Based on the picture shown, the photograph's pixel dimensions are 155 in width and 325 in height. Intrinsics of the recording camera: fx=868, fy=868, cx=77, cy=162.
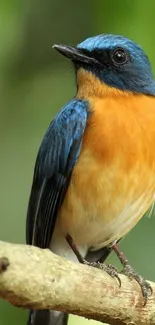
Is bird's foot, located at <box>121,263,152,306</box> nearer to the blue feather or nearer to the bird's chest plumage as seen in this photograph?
the bird's chest plumage

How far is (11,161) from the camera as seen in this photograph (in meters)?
4.79

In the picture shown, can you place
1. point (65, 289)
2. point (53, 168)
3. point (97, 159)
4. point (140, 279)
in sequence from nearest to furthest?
point (65, 289) < point (140, 279) < point (97, 159) < point (53, 168)

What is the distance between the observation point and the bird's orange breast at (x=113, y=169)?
14.4 feet

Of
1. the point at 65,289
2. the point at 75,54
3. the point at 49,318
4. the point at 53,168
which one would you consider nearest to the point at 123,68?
the point at 75,54

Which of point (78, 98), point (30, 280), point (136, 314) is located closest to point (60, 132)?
point (78, 98)

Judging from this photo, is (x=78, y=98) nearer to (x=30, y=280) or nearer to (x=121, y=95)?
(x=121, y=95)

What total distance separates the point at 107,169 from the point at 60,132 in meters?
0.44

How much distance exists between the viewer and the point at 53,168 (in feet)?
15.3

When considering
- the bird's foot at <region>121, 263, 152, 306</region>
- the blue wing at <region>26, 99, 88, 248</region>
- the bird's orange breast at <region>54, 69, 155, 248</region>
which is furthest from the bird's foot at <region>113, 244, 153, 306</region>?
the blue wing at <region>26, 99, 88, 248</region>

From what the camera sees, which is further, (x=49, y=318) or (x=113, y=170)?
(x=49, y=318)

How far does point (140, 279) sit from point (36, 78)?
1.40 meters

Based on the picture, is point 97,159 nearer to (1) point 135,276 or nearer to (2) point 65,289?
(1) point 135,276

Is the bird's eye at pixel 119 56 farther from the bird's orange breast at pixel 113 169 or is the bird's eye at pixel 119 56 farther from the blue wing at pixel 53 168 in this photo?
the blue wing at pixel 53 168

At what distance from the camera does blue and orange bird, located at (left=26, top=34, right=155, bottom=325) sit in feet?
14.5
